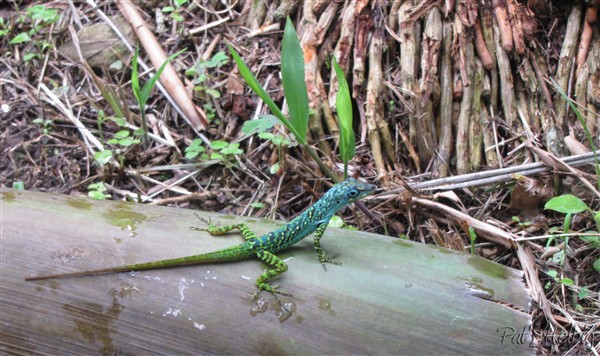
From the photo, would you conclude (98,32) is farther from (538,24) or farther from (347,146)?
(538,24)

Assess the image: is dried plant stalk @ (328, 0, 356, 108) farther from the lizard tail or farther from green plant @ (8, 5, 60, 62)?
green plant @ (8, 5, 60, 62)

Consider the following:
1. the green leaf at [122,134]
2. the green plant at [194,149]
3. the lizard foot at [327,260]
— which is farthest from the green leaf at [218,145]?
the lizard foot at [327,260]

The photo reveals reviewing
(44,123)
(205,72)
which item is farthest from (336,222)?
(44,123)

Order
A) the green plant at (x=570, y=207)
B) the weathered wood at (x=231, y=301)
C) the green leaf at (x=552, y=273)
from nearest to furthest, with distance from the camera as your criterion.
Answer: the weathered wood at (x=231, y=301) → the green plant at (x=570, y=207) → the green leaf at (x=552, y=273)

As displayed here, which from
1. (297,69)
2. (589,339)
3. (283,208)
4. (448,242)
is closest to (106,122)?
(283,208)

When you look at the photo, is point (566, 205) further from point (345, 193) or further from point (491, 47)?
point (491, 47)

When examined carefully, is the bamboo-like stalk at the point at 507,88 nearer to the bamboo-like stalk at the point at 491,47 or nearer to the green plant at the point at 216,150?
the bamboo-like stalk at the point at 491,47

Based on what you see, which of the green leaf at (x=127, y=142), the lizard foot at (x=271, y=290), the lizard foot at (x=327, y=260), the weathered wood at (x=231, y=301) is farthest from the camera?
the green leaf at (x=127, y=142)
